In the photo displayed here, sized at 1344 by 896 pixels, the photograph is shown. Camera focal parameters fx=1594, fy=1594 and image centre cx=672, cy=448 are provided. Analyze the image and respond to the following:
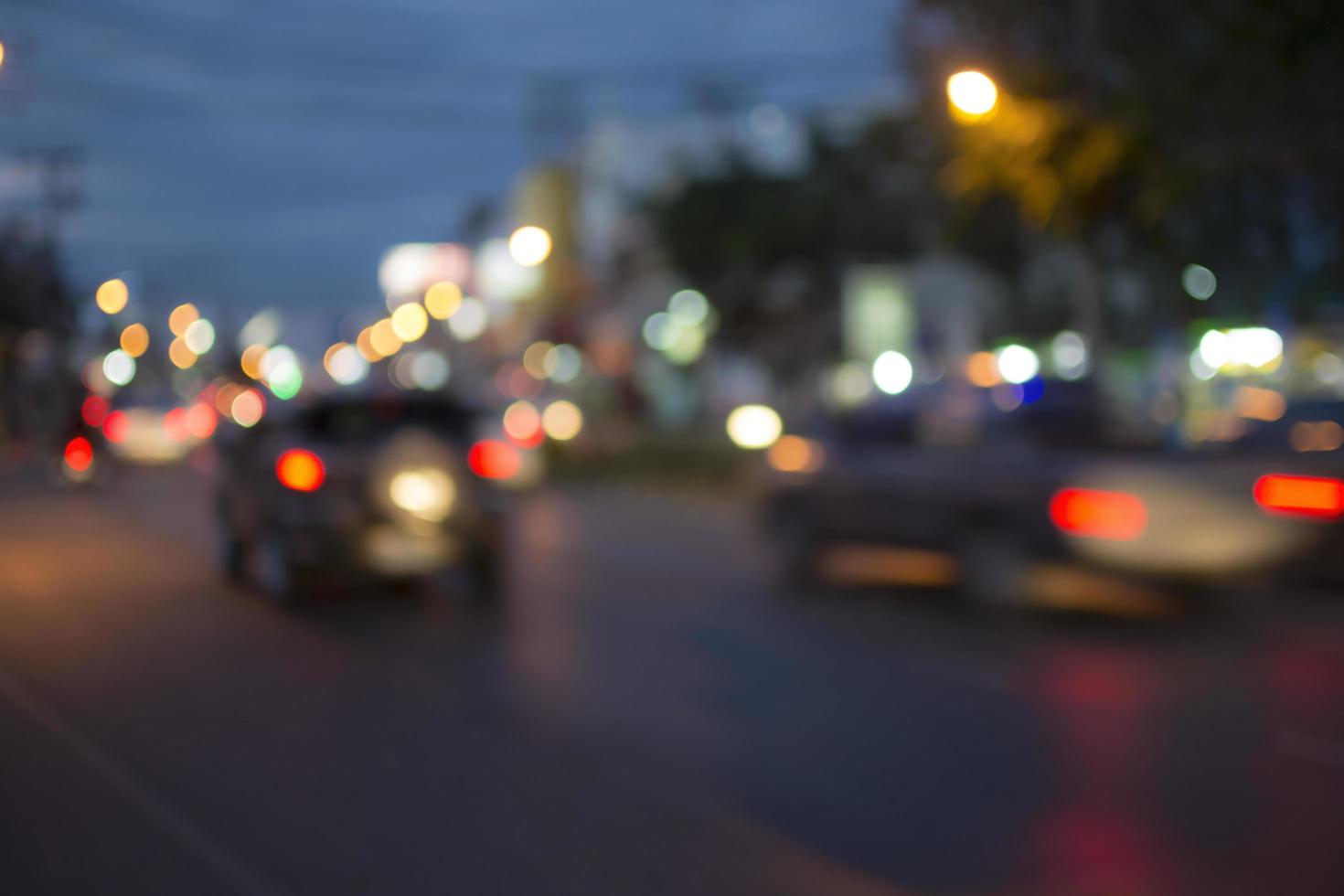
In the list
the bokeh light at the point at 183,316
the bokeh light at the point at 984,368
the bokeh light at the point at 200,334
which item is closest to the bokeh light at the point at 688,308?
the bokeh light at the point at 984,368

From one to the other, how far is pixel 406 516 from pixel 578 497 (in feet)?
46.1

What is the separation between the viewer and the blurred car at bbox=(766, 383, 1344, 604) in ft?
39.4

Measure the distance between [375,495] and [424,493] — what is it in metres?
0.42

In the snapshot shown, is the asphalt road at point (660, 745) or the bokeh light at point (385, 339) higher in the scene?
the bokeh light at point (385, 339)

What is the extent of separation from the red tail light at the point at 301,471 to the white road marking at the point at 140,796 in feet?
11.7

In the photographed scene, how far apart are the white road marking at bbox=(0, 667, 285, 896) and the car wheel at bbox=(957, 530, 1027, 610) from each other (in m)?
7.10

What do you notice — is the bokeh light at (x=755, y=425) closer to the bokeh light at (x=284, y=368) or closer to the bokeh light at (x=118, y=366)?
the bokeh light at (x=284, y=368)

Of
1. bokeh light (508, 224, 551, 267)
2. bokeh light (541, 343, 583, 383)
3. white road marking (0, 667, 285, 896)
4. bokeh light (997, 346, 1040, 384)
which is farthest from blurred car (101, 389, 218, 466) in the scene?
bokeh light (541, 343, 583, 383)

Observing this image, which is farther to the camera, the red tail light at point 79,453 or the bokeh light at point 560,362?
the bokeh light at point 560,362

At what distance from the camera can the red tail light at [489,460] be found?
13820 millimetres

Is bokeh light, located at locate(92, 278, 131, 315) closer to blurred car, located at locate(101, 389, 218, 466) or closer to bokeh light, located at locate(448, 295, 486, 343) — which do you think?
blurred car, located at locate(101, 389, 218, 466)

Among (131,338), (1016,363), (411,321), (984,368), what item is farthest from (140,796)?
(131,338)

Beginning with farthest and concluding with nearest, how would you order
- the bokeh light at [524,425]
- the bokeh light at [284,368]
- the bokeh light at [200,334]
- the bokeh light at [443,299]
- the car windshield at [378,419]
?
the bokeh light at [200,334]
the bokeh light at [443,299]
the bokeh light at [284,368]
the bokeh light at [524,425]
the car windshield at [378,419]

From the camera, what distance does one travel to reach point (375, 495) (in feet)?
43.4
